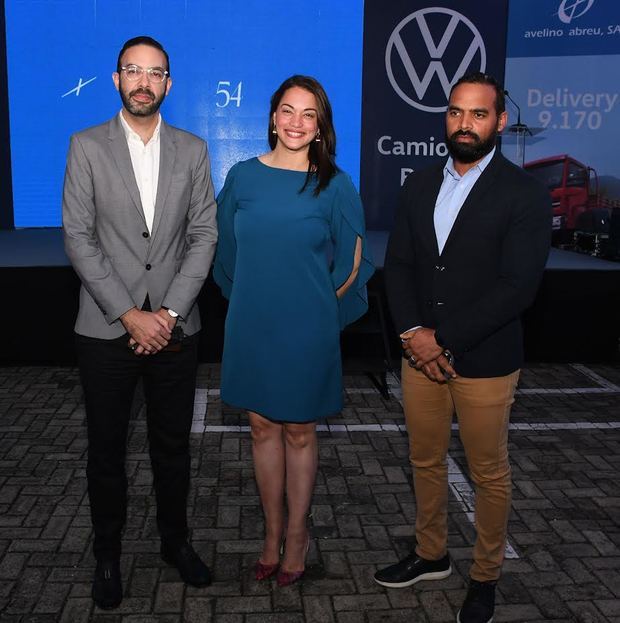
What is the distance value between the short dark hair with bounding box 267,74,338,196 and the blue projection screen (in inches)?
283

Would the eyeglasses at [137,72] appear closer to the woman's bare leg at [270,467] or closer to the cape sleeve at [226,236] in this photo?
the cape sleeve at [226,236]

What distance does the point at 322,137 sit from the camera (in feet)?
9.16

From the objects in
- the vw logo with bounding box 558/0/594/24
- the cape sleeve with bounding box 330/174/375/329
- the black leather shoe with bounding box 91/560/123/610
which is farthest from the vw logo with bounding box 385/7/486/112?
the black leather shoe with bounding box 91/560/123/610

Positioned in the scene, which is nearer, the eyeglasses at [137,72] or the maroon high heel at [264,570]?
the eyeglasses at [137,72]

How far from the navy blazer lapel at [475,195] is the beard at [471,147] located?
6 cm

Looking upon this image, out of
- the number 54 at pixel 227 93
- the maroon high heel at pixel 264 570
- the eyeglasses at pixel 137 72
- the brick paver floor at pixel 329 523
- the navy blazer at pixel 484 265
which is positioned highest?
the number 54 at pixel 227 93

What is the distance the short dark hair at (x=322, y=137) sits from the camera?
274 cm

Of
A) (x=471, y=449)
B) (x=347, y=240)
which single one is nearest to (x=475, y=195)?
(x=347, y=240)

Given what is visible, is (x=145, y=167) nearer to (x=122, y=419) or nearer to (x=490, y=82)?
(x=122, y=419)

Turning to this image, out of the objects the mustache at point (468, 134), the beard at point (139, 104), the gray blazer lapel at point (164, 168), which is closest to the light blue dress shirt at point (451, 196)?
the mustache at point (468, 134)

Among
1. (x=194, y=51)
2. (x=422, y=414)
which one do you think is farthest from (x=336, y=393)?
(x=194, y=51)

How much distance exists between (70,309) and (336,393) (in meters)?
4.14

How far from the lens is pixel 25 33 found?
31.1ft

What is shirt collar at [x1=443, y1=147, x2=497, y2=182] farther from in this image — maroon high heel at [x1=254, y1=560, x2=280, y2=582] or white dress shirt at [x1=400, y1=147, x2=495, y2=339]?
maroon high heel at [x1=254, y1=560, x2=280, y2=582]
